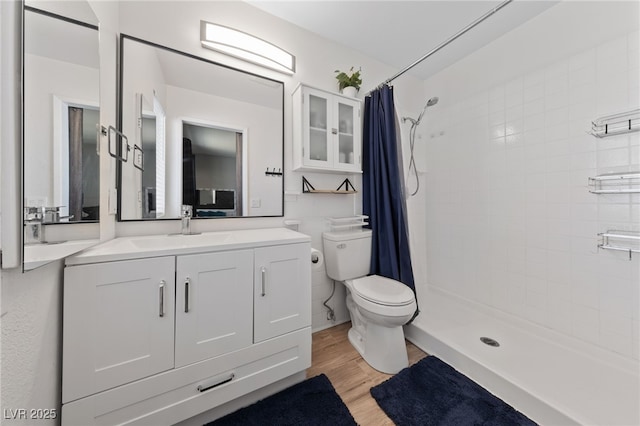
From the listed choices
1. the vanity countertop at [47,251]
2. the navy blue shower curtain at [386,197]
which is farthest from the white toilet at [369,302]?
the vanity countertop at [47,251]

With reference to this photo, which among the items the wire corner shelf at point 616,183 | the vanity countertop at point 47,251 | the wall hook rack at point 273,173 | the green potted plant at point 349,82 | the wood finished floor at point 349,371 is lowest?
the wood finished floor at point 349,371

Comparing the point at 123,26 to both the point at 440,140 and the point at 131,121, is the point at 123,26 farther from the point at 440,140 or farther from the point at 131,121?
the point at 440,140

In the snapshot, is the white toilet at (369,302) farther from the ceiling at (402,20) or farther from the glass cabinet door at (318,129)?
the ceiling at (402,20)

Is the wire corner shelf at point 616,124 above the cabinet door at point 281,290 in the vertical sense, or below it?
above

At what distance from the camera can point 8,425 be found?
55cm

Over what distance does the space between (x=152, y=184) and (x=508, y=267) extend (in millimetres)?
2716

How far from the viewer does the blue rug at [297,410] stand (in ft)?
3.49

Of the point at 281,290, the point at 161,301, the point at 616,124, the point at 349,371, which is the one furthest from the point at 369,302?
the point at 616,124

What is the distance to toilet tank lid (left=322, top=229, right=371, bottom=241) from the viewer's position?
5.60ft

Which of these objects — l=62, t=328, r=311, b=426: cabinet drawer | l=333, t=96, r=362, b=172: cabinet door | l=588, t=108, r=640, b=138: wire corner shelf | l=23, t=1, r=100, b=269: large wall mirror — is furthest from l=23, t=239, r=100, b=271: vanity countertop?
l=588, t=108, r=640, b=138: wire corner shelf

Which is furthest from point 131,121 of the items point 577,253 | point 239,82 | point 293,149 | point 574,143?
point 577,253

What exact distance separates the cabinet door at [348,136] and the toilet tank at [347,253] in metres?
0.55

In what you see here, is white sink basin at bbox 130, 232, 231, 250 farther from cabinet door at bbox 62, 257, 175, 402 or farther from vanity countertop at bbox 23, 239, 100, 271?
vanity countertop at bbox 23, 239, 100, 271

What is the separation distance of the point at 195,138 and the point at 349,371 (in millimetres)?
1791
